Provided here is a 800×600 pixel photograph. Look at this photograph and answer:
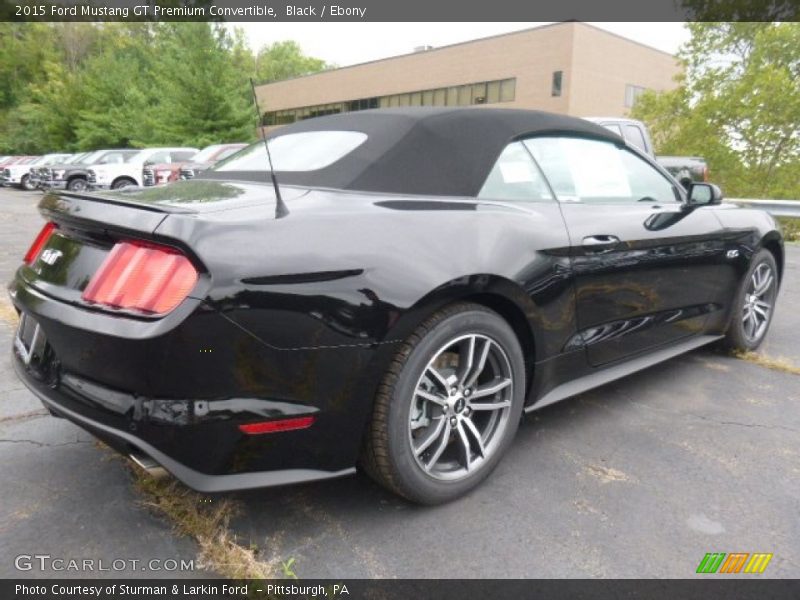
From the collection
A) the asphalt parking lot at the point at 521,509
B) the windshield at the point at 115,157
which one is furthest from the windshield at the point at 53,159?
the asphalt parking lot at the point at 521,509

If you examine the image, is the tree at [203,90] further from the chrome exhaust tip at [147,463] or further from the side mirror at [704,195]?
the chrome exhaust tip at [147,463]

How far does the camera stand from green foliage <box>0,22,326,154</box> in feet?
88.7

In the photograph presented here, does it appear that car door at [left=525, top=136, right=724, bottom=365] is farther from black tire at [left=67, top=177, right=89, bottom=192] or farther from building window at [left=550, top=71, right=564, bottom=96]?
building window at [left=550, top=71, right=564, bottom=96]

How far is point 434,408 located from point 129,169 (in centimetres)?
1801

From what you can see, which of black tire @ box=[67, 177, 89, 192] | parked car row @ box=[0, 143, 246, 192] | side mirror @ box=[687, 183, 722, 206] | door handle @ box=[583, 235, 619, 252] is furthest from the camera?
black tire @ box=[67, 177, 89, 192]

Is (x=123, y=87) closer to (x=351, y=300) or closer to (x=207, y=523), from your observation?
(x=207, y=523)

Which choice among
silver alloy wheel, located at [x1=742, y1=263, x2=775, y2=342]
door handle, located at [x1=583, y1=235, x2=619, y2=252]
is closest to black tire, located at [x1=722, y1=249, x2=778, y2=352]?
silver alloy wheel, located at [x1=742, y1=263, x2=775, y2=342]

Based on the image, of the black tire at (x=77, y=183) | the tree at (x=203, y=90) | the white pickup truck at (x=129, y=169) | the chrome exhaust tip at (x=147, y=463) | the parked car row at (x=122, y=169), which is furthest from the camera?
the tree at (x=203, y=90)

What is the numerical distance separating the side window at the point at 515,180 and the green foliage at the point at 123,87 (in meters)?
7.40

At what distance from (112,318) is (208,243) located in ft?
1.20

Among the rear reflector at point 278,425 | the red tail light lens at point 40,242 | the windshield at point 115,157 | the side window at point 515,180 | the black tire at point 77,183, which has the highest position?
the side window at point 515,180

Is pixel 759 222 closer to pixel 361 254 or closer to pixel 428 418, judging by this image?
pixel 428 418

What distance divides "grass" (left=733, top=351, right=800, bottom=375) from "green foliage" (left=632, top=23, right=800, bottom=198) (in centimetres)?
1783

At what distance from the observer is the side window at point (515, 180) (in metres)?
2.55
